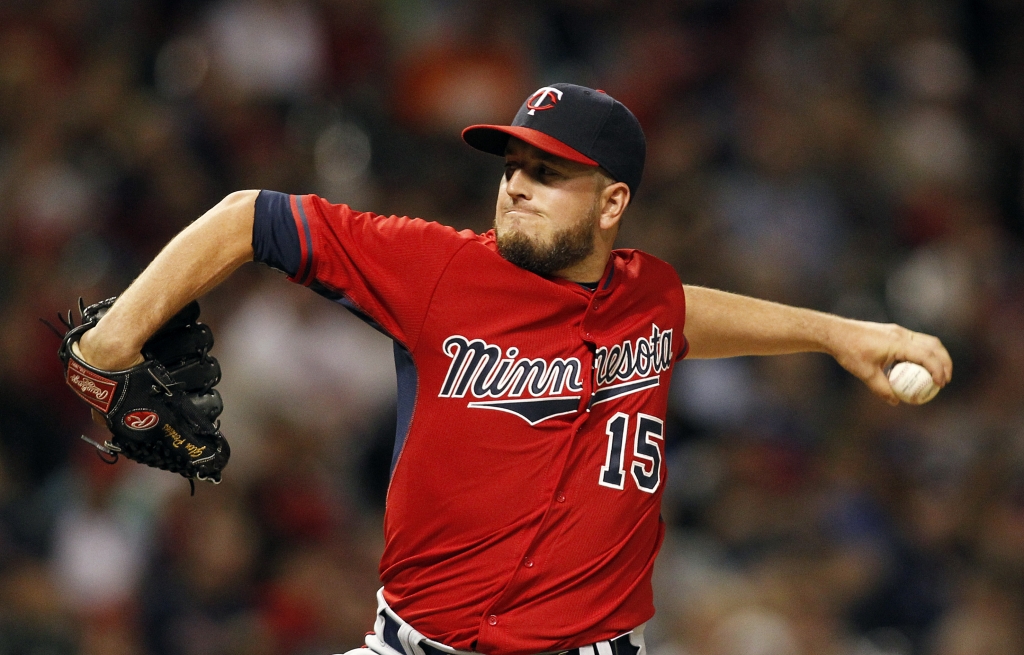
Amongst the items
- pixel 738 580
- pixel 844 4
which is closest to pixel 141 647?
pixel 738 580

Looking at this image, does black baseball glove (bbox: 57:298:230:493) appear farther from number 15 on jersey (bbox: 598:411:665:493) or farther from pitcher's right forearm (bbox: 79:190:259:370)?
number 15 on jersey (bbox: 598:411:665:493)

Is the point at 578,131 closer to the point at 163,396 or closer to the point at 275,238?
the point at 275,238

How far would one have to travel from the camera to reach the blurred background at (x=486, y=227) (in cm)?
510

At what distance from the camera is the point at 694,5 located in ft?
25.9

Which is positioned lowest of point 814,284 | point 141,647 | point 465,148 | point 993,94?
point 141,647

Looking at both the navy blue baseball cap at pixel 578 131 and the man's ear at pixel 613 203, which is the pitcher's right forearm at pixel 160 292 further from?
the man's ear at pixel 613 203

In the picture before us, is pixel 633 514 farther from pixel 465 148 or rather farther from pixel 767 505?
pixel 465 148

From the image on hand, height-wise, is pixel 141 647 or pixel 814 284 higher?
pixel 814 284

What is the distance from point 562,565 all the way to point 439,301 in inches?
25.4

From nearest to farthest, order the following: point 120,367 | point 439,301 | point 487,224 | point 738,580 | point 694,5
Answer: point 120,367 → point 439,301 → point 738,580 → point 487,224 → point 694,5

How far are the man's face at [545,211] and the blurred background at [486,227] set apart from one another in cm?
256

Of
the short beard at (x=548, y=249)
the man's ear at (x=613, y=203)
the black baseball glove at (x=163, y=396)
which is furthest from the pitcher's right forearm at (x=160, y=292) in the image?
the man's ear at (x=613, y=203)

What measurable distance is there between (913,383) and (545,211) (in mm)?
1088

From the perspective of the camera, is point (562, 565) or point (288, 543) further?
point (288, 543)
